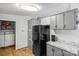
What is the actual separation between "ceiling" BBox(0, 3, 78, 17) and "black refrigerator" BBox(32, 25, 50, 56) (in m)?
0.26

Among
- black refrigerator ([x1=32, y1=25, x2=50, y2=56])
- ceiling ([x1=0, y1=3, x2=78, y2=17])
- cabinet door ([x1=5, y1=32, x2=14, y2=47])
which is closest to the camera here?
ceiling ([x1=0, y1=3, x2=78, y2=17])

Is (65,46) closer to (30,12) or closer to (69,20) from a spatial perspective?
(69,20)

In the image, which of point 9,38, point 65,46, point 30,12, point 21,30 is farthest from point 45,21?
point 9,38

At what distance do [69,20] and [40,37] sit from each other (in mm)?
691

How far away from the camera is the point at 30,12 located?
5.06ft

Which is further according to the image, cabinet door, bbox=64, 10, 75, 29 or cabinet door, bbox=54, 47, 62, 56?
cabinet door, bbox=64, 10, 75, 29

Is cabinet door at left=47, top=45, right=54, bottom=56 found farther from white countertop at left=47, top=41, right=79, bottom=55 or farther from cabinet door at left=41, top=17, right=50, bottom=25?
cabinet door at left=41, top=17, right=50, bottom=25

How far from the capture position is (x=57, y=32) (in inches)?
69.3

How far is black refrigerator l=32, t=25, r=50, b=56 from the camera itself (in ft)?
5.40

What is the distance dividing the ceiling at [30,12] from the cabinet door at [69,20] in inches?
13.5

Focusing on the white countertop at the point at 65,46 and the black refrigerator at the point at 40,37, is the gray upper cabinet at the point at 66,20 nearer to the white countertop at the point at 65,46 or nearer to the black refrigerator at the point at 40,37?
the black refrigerator at the point at 40,37

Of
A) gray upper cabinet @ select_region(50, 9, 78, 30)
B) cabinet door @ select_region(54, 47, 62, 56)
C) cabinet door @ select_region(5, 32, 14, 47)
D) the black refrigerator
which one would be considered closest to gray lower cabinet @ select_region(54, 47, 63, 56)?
cabinet door @ select_region(54, 47, 62, 56)

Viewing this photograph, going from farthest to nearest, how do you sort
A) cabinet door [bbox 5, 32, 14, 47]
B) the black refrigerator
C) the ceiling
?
the black refrigerator → cabinet door [bbox 5, 32, 14, 47] → the ceiling

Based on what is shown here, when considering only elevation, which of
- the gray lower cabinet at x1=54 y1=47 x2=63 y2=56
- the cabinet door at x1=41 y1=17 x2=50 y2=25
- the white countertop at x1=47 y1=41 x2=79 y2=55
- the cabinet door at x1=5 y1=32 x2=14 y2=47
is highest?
the cabinet door at x1=41 y1=17 x2=50 y2=25
